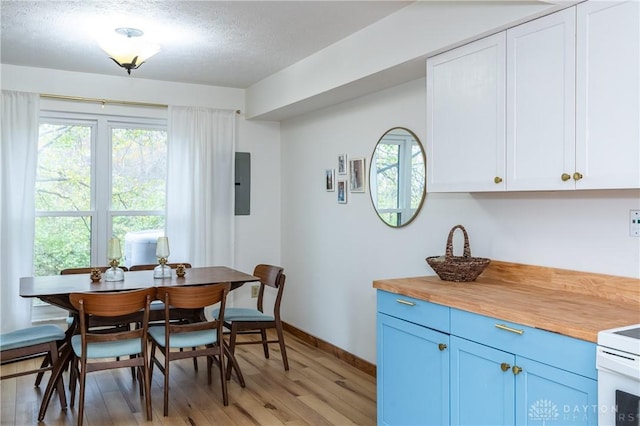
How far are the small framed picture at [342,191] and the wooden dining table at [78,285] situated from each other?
1.10m

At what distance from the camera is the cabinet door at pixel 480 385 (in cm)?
216

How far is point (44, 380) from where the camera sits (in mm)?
3955

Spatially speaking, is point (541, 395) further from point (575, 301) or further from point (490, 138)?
point (490, 138)

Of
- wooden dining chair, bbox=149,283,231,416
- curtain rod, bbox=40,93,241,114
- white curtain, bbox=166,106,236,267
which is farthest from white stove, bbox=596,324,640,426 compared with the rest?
curtain rod, bbox=40,93,241,114

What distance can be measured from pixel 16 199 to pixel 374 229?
3033 millimetres

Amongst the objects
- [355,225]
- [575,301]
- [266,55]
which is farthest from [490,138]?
[266,55]

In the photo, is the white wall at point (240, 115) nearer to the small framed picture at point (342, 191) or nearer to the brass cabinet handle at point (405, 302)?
the small framed picture at point (342, 191)

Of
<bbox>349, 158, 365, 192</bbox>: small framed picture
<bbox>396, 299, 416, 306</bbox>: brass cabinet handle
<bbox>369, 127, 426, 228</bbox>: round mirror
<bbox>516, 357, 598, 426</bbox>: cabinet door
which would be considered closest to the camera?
<bbox>516, 357, 598, 426</bbox>: cabinet door

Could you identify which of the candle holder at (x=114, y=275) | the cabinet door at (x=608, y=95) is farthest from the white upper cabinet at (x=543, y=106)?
the candle holder at (x=114, y=275)

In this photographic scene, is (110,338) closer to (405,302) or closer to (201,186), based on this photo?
(405,302)

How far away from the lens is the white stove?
1.68 meters

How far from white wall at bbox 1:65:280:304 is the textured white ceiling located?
0.18 m

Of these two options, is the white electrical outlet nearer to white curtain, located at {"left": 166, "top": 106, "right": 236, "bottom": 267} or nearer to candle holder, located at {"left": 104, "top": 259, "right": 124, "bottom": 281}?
candle holder, located at {"left": 104, "top": 259, "right": 124, "bottom": 281}

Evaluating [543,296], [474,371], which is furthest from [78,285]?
[543,296]
